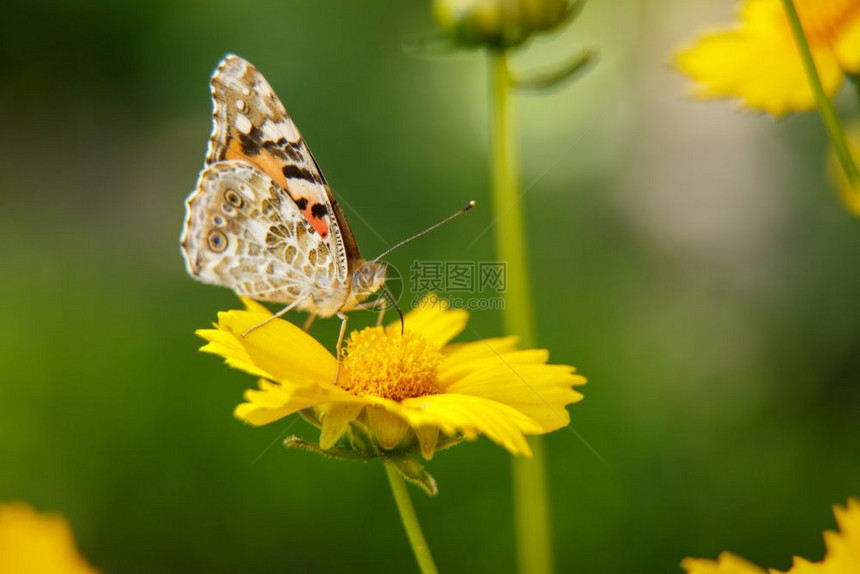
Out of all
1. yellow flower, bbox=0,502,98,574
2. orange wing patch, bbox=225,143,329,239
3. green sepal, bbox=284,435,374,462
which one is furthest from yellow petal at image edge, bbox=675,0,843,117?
yellow flower, bbox=0,502,98,574

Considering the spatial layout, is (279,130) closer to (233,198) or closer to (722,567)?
(233,198)

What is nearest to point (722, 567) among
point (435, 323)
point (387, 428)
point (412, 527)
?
point (412, 527)

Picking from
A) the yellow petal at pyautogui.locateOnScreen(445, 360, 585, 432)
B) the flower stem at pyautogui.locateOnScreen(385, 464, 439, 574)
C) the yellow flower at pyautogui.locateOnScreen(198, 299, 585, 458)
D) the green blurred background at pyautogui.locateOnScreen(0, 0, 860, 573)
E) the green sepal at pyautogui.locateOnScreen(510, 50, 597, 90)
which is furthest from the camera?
the green blurred background at pyautogui.locateOnScreen(0, 0, 860, 573)

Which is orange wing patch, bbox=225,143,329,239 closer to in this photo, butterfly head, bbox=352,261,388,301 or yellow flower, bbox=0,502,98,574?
butterfly head, bbox=352,261,388,301

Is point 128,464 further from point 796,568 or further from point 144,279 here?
point 796,568

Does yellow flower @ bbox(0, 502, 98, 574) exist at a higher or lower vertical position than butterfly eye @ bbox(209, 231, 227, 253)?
lower

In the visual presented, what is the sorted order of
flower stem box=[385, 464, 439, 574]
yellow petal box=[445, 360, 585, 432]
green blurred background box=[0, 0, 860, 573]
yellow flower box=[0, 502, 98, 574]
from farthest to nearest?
green blurred background box=[0, 0, 860, 573] → yellow petal box=[445, 360, 585, 432] → flower stem box=[385, 464, 439, 574] → yellow flower box=[0, 502, 98, 574]

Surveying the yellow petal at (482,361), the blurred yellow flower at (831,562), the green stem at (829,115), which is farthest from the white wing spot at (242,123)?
the blurred yellow flower at (831,562)
